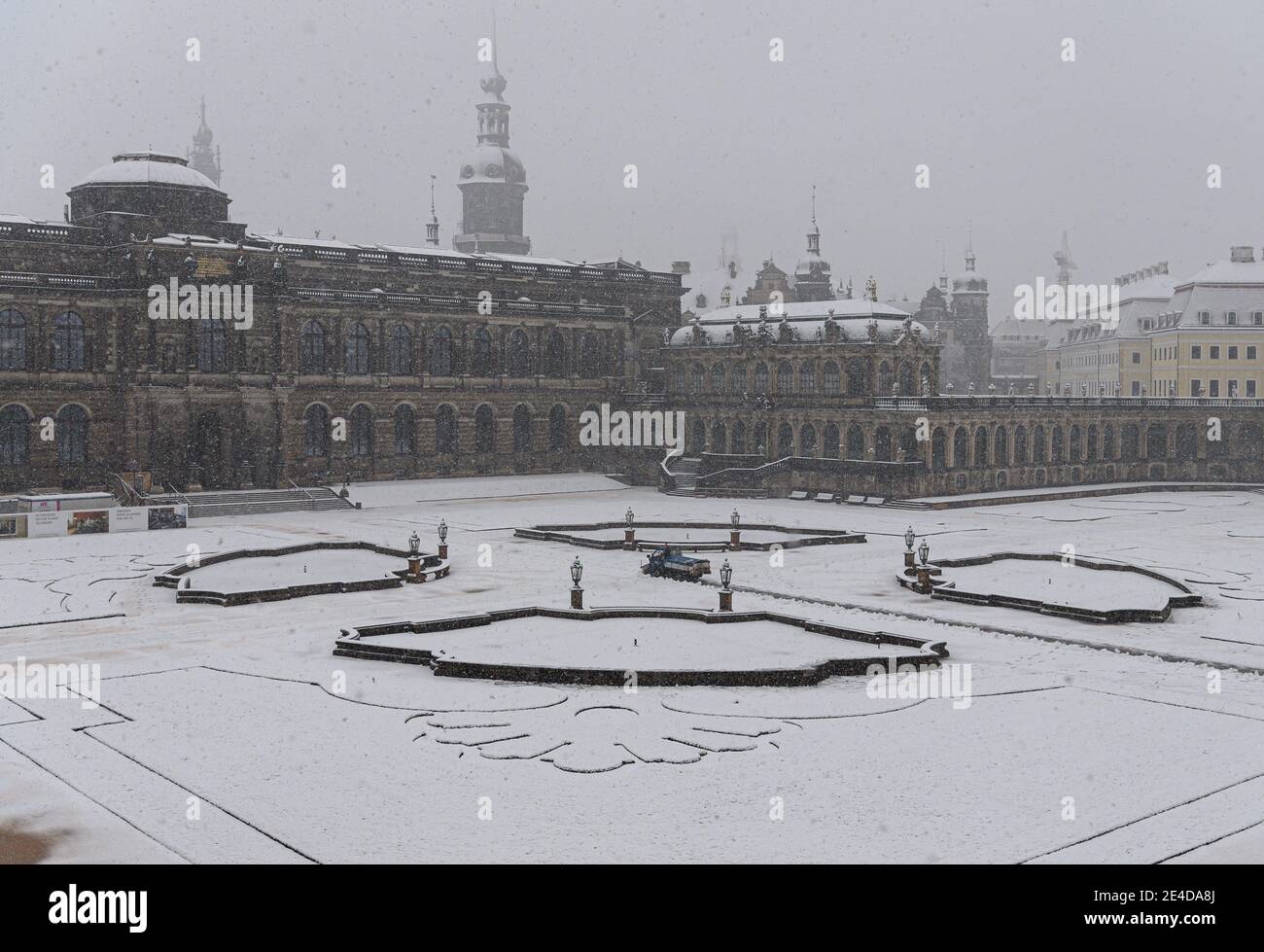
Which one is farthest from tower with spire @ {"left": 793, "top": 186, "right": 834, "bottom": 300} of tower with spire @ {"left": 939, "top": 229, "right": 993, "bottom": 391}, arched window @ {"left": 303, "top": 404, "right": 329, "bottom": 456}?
arched window @ {"left": 303, "top": 404, "right": 329, "bottom": 456}

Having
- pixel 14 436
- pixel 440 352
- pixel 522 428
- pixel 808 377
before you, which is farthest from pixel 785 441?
pixel 14 436

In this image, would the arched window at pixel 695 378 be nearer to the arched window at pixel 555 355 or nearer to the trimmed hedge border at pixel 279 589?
the arched window at pixel 555 355

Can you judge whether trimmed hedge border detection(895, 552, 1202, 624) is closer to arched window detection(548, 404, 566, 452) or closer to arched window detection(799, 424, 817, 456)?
arched window detection(799, 424, 817, 456)

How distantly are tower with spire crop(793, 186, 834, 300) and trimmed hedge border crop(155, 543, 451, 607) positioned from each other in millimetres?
88403

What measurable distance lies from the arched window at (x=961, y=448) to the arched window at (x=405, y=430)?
31815mm

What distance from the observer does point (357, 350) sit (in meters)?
76.6

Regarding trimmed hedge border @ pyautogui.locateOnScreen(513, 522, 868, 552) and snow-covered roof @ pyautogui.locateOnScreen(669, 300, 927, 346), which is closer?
trimmed hedge border @ pyautogui.locateOnScreen(513, 522, 868, 552)

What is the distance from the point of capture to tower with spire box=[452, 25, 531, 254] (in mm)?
128375

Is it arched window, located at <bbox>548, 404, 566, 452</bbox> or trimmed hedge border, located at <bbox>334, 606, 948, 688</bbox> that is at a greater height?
arched window, located at <bbox>548, 404, 566, 452</bbox>

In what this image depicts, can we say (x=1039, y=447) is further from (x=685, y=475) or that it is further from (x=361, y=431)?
(x=361, y=431)

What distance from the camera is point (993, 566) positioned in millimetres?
44812

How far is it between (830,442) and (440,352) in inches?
961

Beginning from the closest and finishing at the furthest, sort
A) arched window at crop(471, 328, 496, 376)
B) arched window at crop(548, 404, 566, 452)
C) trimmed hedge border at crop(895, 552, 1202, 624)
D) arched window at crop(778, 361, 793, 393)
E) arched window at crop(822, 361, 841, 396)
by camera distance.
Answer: trimmed hedge border at crop(895, 552, 1202, 624) < arched window at crop(822, 361, 841, 396) < arched window at crop(778, 361, 793, 393) < arched window at crop(471, 328, 496, 376) < arched window at crop(548, 404, 566, 452)

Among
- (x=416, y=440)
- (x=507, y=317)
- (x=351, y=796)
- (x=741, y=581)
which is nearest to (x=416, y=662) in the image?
(x=351, y=796)
